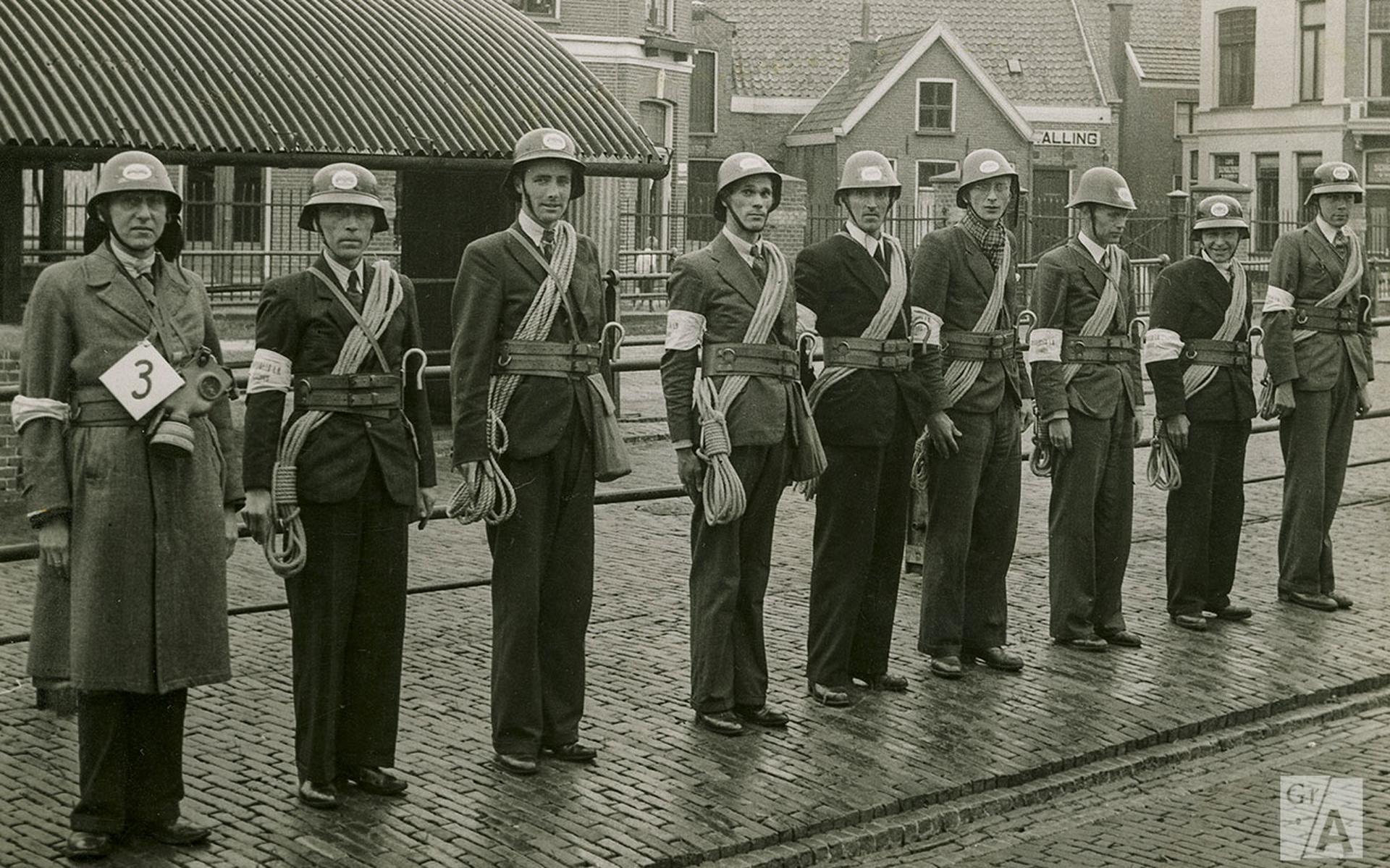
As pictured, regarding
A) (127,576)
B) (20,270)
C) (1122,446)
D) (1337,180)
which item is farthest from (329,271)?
(20,270)

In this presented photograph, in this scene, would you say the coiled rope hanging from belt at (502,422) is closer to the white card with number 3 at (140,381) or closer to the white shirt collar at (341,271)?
the white shirt collar at (341,271)

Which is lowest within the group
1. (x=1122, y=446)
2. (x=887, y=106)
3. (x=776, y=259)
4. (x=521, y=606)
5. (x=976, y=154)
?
(x=521, y=606)

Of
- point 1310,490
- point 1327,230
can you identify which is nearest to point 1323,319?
point 1327,230

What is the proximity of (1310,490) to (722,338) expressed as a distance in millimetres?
4198

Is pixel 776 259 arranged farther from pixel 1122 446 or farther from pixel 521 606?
pixel 1122 446

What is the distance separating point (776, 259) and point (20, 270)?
8.39 m

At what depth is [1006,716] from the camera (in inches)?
294

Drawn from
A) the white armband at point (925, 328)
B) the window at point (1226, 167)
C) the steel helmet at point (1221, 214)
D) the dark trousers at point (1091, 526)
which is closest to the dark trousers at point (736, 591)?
the white armband at point (925, 328)

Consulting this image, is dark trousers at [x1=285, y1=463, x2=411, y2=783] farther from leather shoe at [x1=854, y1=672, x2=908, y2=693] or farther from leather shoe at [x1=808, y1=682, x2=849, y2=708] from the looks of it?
leather shoe at [x1=854, y1=672, x2=908, y2=693]

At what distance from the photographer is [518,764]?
6.55 metres

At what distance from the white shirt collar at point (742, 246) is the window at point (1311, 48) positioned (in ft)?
129

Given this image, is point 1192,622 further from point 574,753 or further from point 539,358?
point 539,358

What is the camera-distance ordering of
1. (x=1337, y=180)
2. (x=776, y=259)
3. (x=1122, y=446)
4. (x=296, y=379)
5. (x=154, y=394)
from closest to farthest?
(x=154, y=394) → (x=296, y=379) → (x=776, y=259) → (x=1122, y=446) → (x=1337, y=180)

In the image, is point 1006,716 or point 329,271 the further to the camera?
A: point 1006,716
